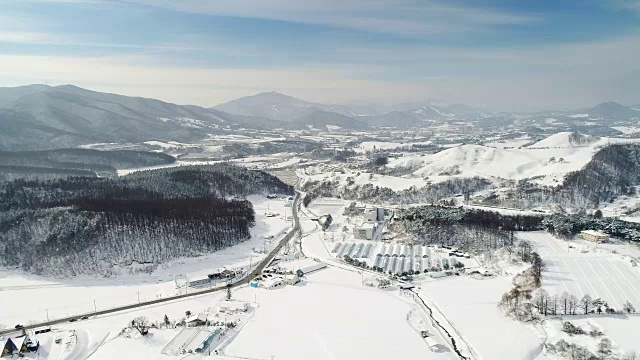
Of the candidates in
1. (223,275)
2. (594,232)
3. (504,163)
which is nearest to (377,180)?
(504,163)

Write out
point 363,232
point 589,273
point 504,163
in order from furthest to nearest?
point 504,163 < point 363,232 < point 589,273

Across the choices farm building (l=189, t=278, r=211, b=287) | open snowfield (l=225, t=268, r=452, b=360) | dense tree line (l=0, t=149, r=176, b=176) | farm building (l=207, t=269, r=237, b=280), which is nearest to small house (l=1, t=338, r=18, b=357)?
open snowfield (l=225, t=268, r=452, b=360)

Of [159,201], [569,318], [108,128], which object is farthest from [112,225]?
[108,128]

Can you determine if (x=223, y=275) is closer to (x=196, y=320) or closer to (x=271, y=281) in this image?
(x=271, y=281)

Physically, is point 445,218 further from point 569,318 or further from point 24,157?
point 24,157

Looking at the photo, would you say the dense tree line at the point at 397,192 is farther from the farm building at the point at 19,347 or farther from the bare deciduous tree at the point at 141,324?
the farm building at the point at 19,347

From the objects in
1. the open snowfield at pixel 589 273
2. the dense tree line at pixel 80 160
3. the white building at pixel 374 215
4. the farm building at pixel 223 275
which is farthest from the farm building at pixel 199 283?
the dense tree line at pixel 80 160

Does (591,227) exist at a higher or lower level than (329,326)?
higher

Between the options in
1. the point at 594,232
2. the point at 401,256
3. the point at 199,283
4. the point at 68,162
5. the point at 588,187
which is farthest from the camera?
the point at 68,162
